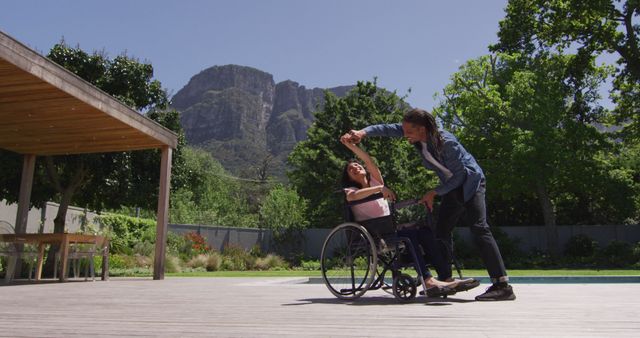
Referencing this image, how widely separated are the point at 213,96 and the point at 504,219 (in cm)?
9356

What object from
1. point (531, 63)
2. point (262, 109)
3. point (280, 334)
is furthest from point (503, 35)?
point (262, 109)

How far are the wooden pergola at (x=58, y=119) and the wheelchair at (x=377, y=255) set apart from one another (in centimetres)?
413

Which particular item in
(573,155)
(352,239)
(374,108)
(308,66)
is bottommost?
(352,239)

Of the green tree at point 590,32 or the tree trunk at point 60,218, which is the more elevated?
the green tree at point 590,32

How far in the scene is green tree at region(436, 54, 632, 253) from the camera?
20.7m

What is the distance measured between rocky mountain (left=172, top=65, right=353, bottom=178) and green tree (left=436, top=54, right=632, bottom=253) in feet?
158

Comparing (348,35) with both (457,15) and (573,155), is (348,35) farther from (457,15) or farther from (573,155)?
(573,155)

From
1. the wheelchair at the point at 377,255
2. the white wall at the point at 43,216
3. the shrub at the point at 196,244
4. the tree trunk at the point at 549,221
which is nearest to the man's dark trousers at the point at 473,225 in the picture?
the wheelchair at the point at 377,255

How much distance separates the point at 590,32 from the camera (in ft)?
64.6

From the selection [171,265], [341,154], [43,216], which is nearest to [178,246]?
[171,265]

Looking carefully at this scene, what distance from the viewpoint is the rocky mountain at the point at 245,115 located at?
84375 millimetres

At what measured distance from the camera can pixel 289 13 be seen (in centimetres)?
Result: 1789

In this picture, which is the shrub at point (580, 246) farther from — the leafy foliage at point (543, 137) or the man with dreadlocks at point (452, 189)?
the man with dreadlocks at point (452, 189)

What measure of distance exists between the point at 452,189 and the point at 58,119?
20.6 ft
